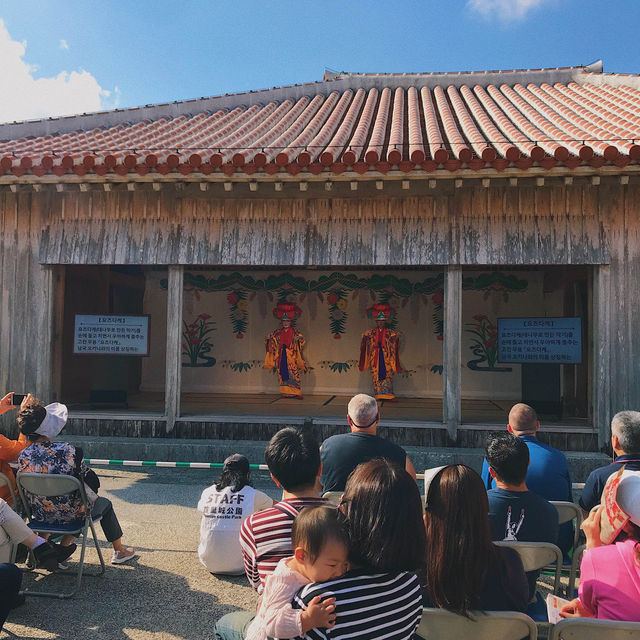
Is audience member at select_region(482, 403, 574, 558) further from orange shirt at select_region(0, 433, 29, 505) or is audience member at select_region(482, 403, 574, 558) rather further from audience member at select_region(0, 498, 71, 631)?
orange shirt at select_region(0, 433, 29, 505)

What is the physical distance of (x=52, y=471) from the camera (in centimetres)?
340

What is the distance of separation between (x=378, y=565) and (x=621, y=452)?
1928mm

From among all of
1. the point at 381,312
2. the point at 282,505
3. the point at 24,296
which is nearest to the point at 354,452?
the point at 282,505

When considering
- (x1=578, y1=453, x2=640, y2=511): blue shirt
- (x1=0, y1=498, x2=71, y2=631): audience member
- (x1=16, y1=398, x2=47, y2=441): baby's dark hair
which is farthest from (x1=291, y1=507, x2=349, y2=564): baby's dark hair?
(x1=16, y1=398, x2=47, y2=441): baby's dark hair

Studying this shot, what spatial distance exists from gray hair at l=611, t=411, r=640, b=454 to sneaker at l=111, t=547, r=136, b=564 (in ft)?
10.6

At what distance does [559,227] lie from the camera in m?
6.23

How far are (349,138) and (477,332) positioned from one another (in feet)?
19.3

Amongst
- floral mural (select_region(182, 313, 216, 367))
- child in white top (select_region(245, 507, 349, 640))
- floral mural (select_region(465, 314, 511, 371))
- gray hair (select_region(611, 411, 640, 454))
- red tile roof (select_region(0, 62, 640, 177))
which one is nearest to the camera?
child in white top (select_region(245, 507, 349, 640))

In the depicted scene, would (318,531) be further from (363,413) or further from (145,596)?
(145,596)

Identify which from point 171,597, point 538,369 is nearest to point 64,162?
point 171,597

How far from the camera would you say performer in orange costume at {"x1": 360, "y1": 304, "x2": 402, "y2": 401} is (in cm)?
1099

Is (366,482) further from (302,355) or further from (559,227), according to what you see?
(302,355)

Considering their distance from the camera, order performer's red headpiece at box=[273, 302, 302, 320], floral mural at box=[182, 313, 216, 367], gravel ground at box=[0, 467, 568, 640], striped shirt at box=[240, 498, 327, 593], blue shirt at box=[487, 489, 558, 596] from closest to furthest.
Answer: striped shirt at box=[240, 498, 327, 593], blue shirt at box=[487, 489, 558, 596], gravel ground at box=[0, 467, 568, 640], performer's red headpiece at box=[273, 302, 302, 320], floral mural at box=[182, 313, 216, 367]

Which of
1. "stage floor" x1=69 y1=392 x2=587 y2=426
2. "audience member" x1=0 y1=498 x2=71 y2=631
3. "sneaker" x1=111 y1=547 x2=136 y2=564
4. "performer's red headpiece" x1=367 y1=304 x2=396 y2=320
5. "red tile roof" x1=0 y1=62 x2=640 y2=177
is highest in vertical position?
"red tile roof" x1=0 y1=62 x2=640 y2=177
